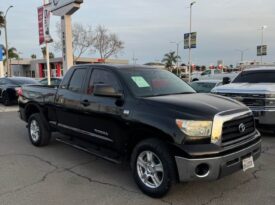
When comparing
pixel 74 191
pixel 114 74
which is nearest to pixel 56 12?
pixel 114 74

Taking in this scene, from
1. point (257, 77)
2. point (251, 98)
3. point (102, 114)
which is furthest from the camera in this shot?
point (257, 77)

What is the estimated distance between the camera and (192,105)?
165 inches

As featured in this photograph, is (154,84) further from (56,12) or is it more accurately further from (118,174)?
(56,12)

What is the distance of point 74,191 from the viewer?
4520 millimetres

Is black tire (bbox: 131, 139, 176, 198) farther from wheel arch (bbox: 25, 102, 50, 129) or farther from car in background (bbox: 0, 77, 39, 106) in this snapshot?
car in background (bbox: 0, 77, 39, 106)

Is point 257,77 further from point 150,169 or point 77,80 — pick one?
point 150,169

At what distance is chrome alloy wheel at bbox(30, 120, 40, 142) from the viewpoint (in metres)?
7.01

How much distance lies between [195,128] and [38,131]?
4.22m

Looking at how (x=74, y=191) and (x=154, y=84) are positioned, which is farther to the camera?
(x=154, y=84)

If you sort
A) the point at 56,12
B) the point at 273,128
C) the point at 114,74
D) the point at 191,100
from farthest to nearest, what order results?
the point at 56,12 → the point at 273,128 → the point at 114,74 → the point at 191,100

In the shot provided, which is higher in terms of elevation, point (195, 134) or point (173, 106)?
point (173, 106)

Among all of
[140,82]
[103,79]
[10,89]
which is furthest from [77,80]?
[10,89]

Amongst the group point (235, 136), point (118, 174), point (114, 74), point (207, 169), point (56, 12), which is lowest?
point (118, 174)

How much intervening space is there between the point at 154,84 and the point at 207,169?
1788 mm
